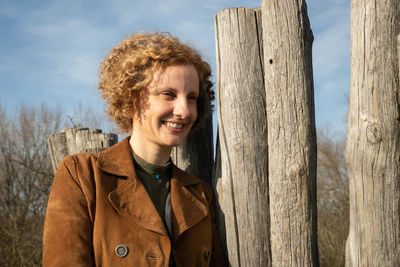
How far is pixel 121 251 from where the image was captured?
2252mm

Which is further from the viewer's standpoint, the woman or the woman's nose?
the woman's nose

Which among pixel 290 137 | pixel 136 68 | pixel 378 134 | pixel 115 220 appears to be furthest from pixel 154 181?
pixel 378 134

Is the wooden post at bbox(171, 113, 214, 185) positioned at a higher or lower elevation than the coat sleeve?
higher

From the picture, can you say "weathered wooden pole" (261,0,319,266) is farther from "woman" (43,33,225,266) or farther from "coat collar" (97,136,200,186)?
"coat collar" (97,136,200,186)

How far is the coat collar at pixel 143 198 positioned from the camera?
2.36m

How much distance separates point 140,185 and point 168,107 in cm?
54

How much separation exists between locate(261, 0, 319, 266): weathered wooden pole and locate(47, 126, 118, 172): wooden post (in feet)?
5.16

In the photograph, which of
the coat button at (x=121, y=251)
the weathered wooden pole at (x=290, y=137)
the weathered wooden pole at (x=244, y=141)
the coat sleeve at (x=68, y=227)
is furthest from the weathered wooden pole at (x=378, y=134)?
the coat sleeve at (x=68, y=227)

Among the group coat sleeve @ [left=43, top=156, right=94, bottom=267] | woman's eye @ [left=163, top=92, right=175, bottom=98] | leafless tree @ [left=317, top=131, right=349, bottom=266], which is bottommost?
leafless tree @ [left=317, top=131, right=349, bottom=266]

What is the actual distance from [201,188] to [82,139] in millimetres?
1329

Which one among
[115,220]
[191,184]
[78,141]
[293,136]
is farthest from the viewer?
[78,141]

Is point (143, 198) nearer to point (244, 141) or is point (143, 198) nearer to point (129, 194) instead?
point (129, 194)

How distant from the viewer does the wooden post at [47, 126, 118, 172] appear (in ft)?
11.1

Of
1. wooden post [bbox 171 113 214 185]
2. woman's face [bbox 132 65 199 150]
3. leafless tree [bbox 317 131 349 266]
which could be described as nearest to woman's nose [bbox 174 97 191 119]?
woman's face [bbox 132 65 199 150]
